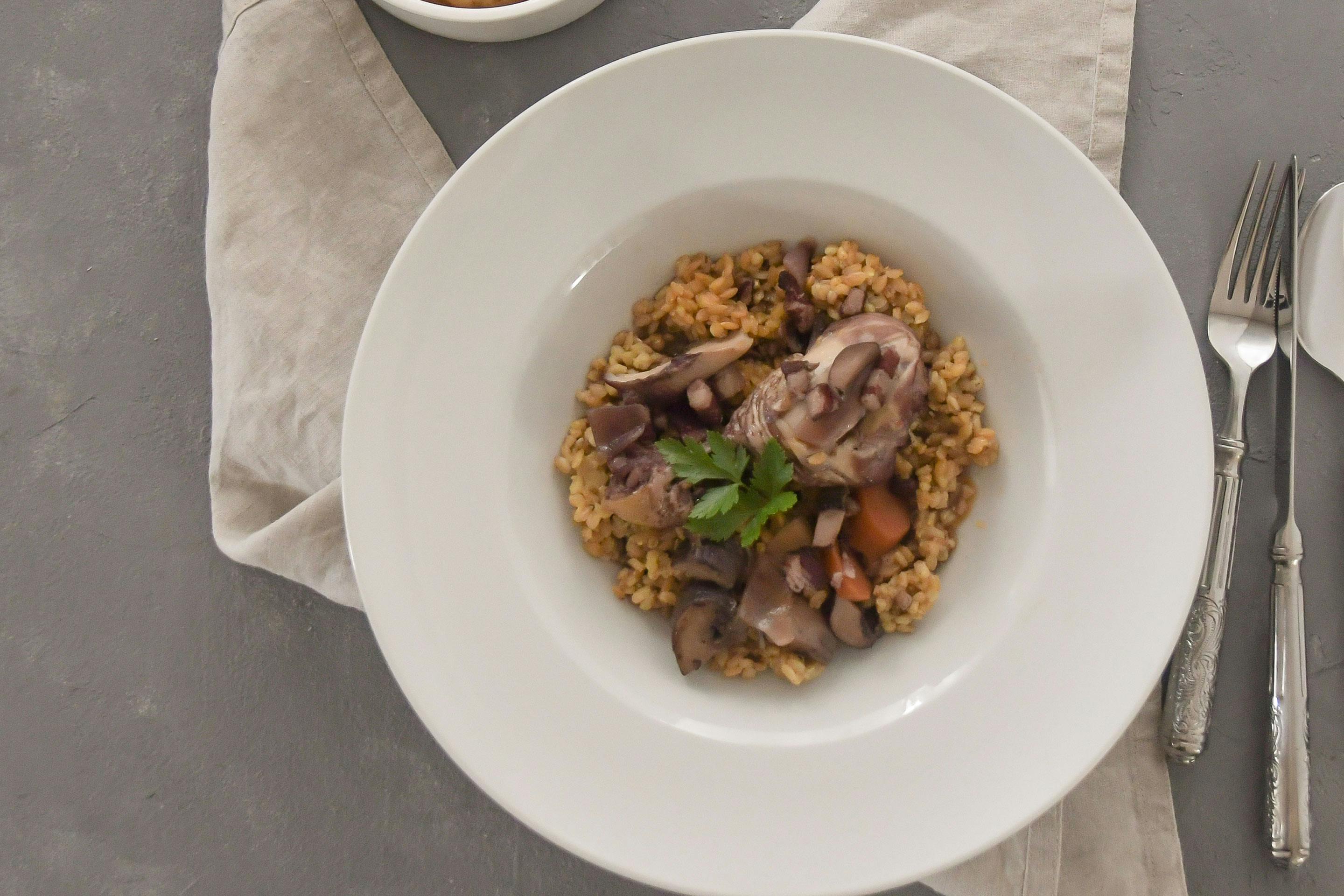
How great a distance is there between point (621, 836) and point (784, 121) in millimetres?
1260

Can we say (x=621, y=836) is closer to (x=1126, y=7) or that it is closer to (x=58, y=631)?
(x=58, y=631)

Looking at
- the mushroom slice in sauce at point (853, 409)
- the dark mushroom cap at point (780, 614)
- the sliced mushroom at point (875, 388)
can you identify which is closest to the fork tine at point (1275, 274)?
the mushroom slice in sauce at point (853, 409)

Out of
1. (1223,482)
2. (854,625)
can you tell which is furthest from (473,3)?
(1223,482)

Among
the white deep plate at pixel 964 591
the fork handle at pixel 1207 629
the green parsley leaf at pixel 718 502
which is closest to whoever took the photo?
the white deep plate at pixel 964 591

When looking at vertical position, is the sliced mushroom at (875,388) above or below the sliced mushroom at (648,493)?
above

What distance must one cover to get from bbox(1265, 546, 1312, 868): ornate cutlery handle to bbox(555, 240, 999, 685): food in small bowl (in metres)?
0.74

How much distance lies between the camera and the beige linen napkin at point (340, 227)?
6.25ft

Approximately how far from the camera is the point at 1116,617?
150 cm

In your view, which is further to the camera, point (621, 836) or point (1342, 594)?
point (1342, 594)

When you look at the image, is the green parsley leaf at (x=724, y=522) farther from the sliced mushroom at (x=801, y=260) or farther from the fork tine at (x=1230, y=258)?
the fork tine at (x=1230, y=258)

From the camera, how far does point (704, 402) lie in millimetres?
1688

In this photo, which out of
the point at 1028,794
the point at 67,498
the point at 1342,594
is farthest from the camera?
the point at 67,498

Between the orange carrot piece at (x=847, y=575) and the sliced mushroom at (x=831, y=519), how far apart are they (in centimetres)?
2

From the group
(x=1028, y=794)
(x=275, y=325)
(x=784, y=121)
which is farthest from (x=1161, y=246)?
(x=275, y=325)
